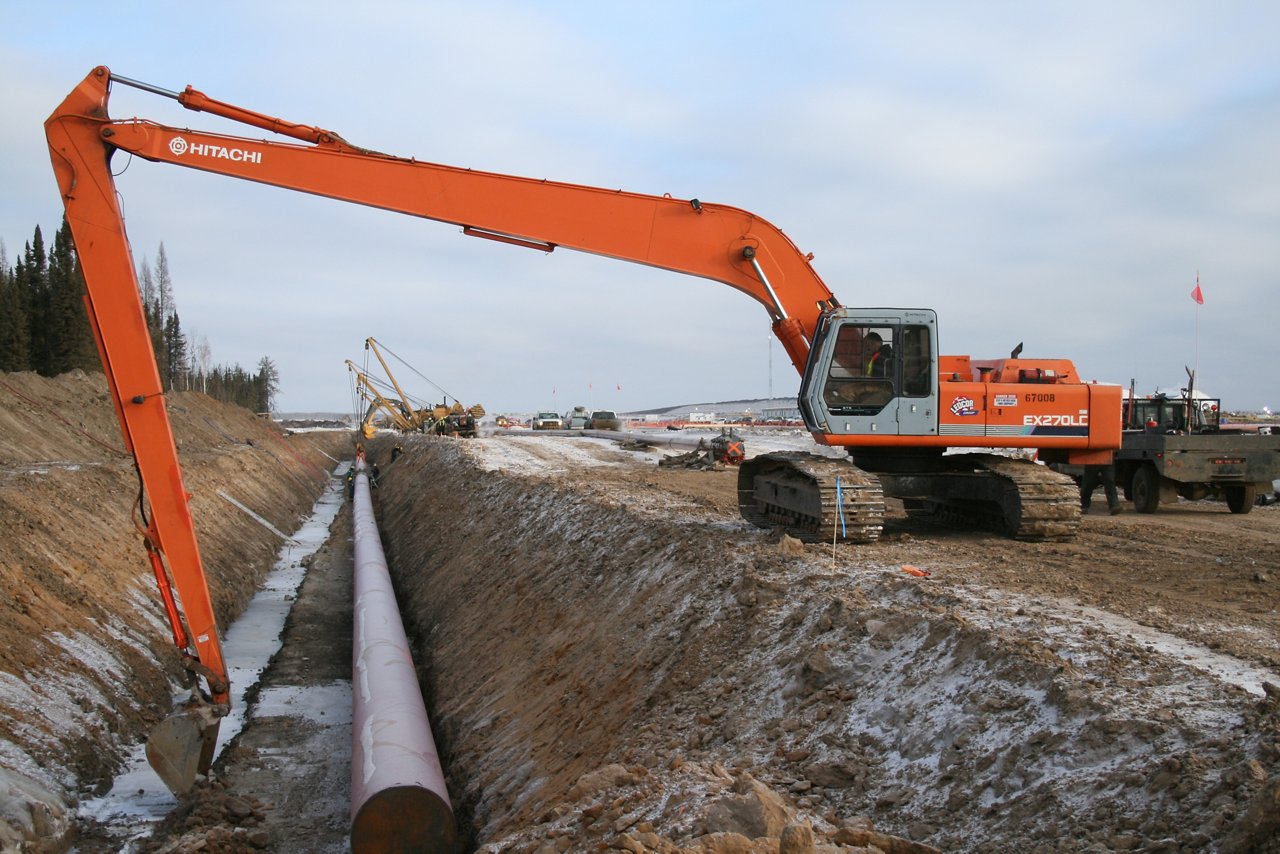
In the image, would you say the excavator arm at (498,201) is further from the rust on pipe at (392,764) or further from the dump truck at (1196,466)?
the dump truck at (1196,466)

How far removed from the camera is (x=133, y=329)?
8422 millimetres

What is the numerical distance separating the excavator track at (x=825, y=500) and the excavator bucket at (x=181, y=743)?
6.08m

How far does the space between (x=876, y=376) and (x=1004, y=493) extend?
2388mm

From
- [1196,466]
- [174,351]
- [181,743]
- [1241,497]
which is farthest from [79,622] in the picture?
[174,351]

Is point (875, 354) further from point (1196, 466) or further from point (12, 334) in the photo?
point (12, 334)

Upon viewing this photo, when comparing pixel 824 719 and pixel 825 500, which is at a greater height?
pixel 825 500

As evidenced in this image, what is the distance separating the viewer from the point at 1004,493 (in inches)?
464

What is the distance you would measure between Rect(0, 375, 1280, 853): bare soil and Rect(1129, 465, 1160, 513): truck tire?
1.30 metres

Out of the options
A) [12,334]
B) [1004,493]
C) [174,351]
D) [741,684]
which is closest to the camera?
[741,684]

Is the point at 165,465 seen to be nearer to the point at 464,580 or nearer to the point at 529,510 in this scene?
the point at 464,580

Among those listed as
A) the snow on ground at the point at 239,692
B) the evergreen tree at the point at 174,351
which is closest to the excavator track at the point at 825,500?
the snow on ground at the point at 239,692

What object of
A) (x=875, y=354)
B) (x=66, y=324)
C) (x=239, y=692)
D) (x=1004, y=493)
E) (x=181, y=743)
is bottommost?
(x=239, y=692)

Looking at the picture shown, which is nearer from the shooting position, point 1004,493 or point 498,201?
point 498,201

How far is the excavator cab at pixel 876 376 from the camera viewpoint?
35.8 ft
